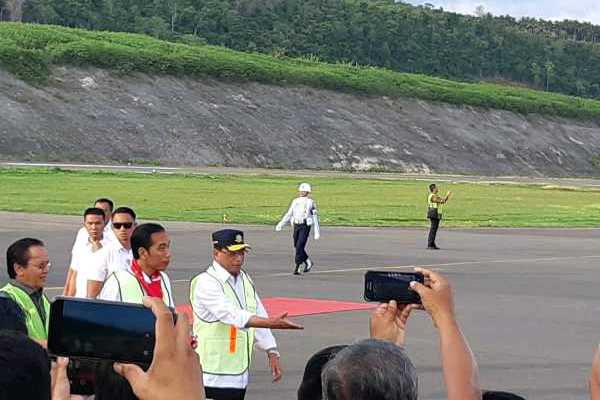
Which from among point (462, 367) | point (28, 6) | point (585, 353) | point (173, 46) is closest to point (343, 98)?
point (173, 46)

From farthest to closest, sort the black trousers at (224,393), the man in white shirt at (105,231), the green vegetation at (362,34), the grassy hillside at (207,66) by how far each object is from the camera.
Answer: the green vegetation at (362,34) < the grassy hillside at (207,66) < the man in white shirt at (105,231) < the black trousers at (224,393)

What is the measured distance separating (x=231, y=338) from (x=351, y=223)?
3100 centimetres

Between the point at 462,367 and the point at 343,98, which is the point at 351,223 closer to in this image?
the point at 462,367

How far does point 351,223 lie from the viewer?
129 ft

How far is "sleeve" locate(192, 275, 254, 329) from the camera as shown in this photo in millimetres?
8188

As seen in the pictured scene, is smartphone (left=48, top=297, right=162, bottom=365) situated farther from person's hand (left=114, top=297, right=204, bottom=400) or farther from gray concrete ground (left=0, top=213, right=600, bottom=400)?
gray concrete ground (left=0, top=213, right=600, bottom=400)

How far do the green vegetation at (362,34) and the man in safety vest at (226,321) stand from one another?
376 feet

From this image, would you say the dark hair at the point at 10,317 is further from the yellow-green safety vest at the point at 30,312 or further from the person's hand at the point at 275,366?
the person's hand at the point at 275,366

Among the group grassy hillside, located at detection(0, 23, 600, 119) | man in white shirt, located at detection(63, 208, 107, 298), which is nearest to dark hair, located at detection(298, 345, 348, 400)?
man in white shirt, located at detection(63, 208, 107, 298)

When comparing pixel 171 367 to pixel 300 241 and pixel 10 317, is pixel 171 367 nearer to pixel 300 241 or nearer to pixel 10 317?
pixel 10 317

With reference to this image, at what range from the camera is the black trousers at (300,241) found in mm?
23516

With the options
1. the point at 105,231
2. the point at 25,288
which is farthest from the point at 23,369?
the point at 105,231

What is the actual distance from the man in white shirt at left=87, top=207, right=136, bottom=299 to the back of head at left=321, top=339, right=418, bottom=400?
6378 mm

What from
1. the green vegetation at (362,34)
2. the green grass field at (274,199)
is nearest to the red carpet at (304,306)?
the green grass field at (274,199)
